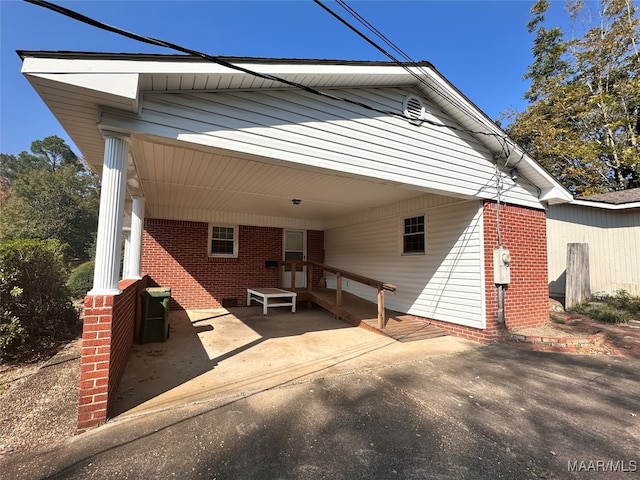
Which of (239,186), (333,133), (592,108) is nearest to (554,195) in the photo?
(333,133)

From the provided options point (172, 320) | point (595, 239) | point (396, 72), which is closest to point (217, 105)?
point (396, 72)

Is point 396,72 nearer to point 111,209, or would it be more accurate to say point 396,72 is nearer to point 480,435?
point 111,209

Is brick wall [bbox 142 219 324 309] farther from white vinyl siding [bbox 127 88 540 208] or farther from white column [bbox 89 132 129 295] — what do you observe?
white vinyl siding [bbox 127 88 540 208]

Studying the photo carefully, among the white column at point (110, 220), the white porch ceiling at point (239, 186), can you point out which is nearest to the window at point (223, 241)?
the white porch ceiling at point (239, 186)

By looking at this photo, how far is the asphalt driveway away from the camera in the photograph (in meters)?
2.38

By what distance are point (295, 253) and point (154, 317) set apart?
680cm

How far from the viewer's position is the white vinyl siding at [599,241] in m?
9.20

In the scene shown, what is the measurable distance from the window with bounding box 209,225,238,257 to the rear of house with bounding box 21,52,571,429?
70mm

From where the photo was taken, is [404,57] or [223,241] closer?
[404,57]

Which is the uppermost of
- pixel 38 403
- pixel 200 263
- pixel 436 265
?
pixel 436 265

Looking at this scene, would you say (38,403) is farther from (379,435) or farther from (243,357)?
(379,435)

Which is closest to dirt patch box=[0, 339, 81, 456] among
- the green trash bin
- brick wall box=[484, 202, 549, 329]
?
the green trash bin

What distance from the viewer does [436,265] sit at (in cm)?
743

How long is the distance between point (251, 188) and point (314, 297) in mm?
4217
